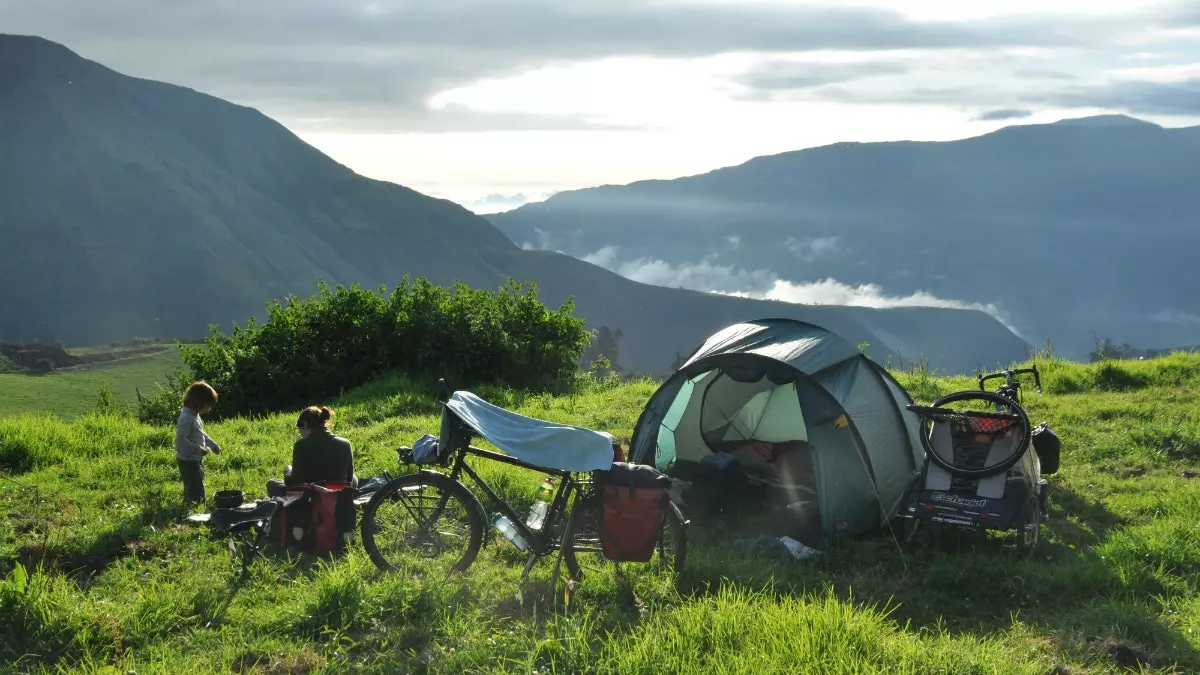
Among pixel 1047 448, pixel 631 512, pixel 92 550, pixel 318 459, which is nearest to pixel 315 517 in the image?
pixel 318 459

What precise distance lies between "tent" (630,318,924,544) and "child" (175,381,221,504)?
4.82 meters

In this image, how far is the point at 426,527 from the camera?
8.52 m

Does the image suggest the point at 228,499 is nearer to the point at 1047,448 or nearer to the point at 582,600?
the point at 582,600

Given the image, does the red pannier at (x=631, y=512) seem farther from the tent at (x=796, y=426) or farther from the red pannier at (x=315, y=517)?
the tent at (x=796, y=426)

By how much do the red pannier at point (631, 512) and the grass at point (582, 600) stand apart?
1.30 feet

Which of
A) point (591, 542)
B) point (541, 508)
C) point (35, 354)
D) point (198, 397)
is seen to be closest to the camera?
point (591, 542)

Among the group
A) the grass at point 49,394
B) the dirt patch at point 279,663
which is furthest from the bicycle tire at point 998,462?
the grass at point 49,394

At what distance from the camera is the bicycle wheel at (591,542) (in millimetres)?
7910

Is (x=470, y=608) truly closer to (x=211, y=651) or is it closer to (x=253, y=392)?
(x=211, y=651)

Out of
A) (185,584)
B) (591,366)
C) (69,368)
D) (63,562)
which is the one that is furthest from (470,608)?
(69,368)

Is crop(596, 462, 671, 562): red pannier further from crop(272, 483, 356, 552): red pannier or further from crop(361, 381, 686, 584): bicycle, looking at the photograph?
crop(272, 483, 356, 552): red pannier

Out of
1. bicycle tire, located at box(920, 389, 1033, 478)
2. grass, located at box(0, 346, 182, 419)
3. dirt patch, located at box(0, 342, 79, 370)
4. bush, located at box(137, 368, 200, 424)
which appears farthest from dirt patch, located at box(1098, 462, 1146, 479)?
dirt patch, located at box(0, 342, 79, 370)

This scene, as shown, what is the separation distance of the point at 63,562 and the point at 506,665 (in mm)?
4708

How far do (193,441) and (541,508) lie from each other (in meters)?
4.05
